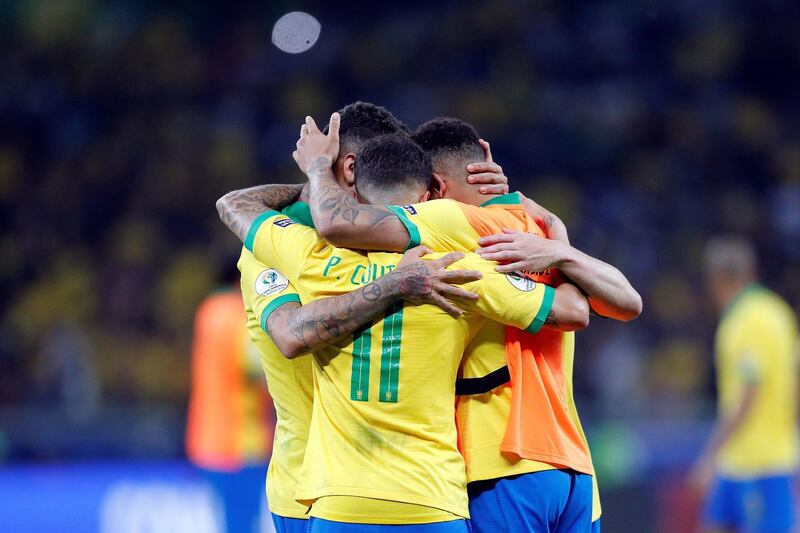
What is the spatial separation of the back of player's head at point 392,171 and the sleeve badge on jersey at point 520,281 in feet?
1.22

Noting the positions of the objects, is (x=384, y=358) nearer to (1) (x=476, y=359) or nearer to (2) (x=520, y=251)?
(1) (x=476, y=359)

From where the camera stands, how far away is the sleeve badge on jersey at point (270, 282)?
321 centimetres

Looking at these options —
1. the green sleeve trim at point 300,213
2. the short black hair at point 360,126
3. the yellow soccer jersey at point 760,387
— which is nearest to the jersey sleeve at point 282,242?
the green sleeve trim at point 300,213

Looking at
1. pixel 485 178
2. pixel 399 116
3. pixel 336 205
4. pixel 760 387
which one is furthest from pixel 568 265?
pixel 399 116

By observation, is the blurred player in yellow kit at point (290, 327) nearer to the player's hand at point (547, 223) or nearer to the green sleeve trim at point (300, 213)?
the green sleeve trim at point (300, 213)

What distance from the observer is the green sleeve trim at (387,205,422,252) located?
2.99 metres

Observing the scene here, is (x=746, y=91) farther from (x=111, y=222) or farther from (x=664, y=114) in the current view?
(x=111, y=222)

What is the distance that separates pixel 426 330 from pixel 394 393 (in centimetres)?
20

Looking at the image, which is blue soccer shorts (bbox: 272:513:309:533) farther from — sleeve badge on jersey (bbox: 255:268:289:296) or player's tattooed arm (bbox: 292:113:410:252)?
player's tattooed arm (bbox: 292:113:410:252)

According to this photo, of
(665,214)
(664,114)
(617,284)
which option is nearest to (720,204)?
(665,214)

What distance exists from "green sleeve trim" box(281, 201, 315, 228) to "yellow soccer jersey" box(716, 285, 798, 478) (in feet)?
14.9

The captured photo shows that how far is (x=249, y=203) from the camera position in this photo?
3.45 m

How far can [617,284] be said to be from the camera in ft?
10.4

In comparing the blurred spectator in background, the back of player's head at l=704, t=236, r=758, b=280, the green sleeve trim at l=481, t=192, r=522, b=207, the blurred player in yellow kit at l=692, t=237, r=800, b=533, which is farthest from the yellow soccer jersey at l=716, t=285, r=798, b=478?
the green sleeve trim at l=481, t=192, r=522, b=207
